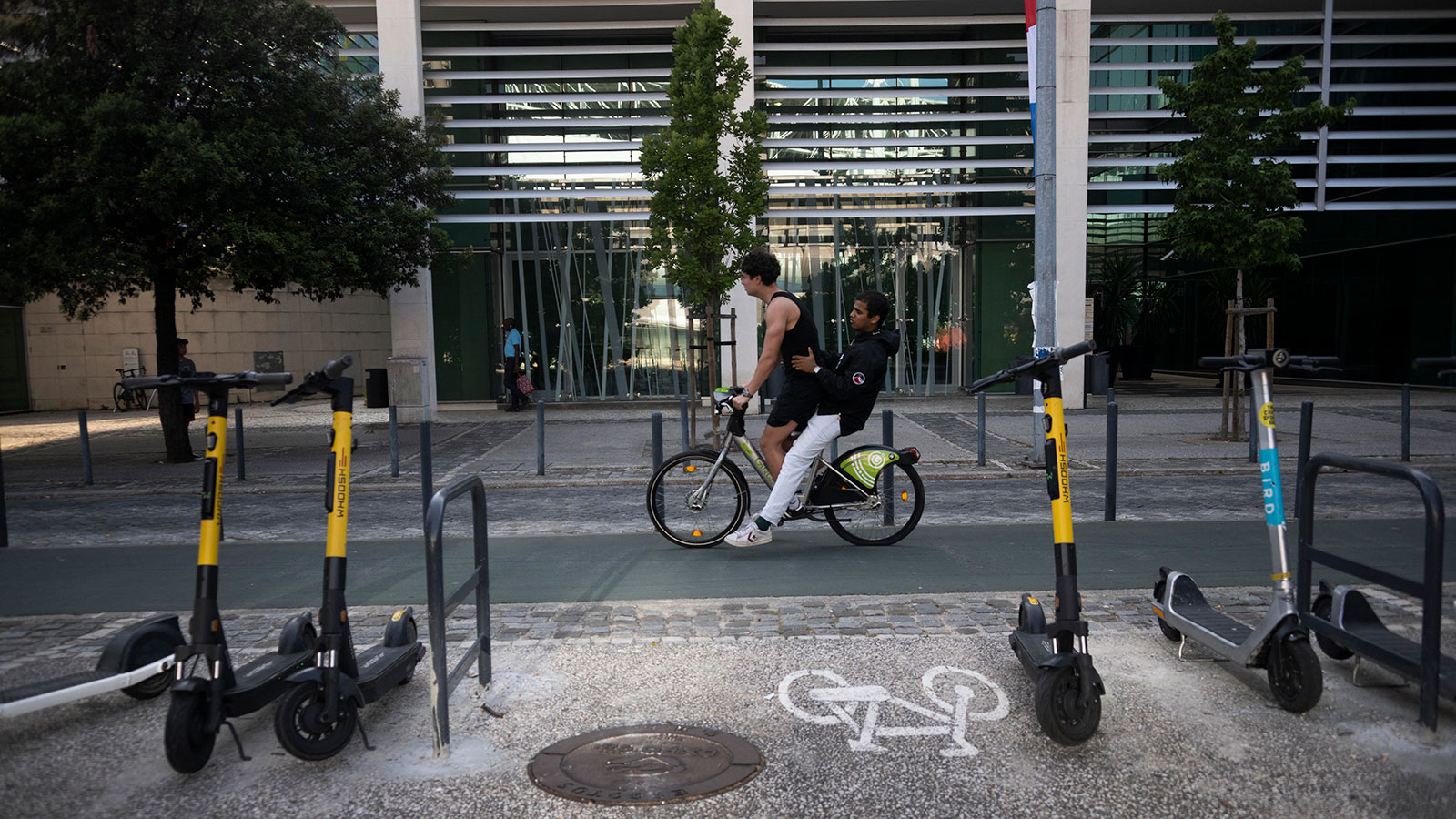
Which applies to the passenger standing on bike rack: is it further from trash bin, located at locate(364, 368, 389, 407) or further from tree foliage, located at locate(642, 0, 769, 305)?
trash bin, located at locate(364, 368, 389, 407)

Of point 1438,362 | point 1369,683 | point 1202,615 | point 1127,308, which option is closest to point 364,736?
point 1202,615

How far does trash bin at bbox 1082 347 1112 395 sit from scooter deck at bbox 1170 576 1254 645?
1656 centimetres

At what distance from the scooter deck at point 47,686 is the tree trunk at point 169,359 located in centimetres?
1025

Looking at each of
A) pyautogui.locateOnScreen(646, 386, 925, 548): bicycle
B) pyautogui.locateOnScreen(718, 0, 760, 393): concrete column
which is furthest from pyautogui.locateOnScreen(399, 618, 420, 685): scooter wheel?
pyautogui.locateOnScreen(718, 0, 760, 393): concrete column

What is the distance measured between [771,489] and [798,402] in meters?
0.68

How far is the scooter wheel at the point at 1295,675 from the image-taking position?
3939 mm

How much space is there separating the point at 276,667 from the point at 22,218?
35.1 ft

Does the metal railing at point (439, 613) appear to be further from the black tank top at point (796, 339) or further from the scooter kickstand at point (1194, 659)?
the scooter kickstand at point (1194, 659)

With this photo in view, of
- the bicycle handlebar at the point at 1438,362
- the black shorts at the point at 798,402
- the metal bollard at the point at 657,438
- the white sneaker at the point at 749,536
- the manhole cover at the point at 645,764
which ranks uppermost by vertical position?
the bicycle handlebar at the point at 1438,362

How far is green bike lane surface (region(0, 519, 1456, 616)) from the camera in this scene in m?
6.17

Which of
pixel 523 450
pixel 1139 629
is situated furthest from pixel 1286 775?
pixel 523 450

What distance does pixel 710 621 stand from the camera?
5500 millimetres

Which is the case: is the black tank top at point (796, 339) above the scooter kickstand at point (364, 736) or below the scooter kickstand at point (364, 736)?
above

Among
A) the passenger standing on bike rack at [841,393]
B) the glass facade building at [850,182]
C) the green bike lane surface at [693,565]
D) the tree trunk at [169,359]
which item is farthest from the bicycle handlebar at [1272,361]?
the glass facade building at [850,182]
